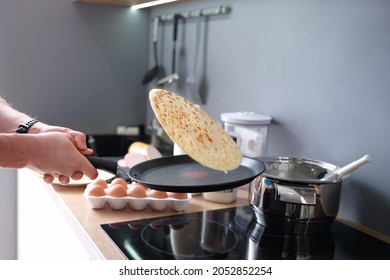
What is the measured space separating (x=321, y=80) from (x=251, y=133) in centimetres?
25

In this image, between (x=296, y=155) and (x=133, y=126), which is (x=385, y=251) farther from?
(x=133, y=126)

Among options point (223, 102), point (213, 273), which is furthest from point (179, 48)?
point (213, 273)

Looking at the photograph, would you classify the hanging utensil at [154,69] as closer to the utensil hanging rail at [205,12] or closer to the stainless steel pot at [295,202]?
the utensil hanging rail at [205,12]

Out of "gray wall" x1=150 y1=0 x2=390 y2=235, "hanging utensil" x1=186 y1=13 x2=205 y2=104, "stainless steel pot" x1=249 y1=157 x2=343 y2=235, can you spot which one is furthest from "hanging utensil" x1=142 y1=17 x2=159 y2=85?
"stainless steel pot" x1=249 y1=157 x2=343 y2=235

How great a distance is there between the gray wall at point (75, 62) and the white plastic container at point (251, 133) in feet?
2.79

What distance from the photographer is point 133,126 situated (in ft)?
6.64

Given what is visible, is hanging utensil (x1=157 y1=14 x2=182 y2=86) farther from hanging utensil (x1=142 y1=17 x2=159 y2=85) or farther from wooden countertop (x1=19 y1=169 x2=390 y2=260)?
wooden countertop (x1=19 y1=169 x2=390 y2=260)

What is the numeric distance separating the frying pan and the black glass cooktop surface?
128mm

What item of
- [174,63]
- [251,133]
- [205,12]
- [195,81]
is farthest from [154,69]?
[251,133]

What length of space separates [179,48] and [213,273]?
116 cm

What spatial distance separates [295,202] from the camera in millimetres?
923

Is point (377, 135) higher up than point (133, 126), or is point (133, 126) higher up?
point (377, 135)

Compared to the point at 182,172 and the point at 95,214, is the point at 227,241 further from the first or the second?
the point at 95,214

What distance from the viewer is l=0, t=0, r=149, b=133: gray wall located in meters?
1.74
